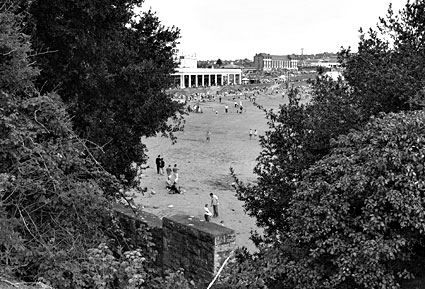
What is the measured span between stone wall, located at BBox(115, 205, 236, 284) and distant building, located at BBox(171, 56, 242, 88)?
9991 cm

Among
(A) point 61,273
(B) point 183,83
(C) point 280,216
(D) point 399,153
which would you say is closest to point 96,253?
(A) point 61,273

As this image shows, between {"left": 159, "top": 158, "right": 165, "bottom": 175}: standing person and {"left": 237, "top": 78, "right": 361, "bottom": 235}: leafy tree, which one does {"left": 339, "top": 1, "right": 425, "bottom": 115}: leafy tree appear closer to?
{"left": 237, "top": 78, "right": 361, "bottom": 235}: leafy tree

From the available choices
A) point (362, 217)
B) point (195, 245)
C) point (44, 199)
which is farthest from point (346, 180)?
point (44, 199)

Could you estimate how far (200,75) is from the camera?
125 m

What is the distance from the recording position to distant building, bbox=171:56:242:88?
4545 inches

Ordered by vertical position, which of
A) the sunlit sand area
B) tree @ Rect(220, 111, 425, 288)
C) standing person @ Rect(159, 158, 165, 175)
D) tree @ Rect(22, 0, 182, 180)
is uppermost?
tree @ Rect(22, 0, 182, 180)

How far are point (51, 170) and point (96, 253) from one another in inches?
60.5

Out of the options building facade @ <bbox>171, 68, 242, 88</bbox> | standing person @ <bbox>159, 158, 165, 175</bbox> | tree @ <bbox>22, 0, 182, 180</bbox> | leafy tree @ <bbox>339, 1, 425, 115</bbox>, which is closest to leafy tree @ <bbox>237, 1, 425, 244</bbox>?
leafy tree @ <bbox>339, 1, 425, 115</bbox>

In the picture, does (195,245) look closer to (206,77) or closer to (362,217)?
(362,217)

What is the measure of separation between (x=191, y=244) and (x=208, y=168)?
2062 centimetres

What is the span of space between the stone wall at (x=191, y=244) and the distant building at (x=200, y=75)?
99.9 m

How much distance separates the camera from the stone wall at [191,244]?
709 cm

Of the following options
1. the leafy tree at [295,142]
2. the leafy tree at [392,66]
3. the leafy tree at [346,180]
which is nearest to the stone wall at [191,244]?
the leafy tree at [346,180]

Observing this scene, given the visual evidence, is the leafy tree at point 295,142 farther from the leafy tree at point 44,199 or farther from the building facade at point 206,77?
the building facade at point 206,77
